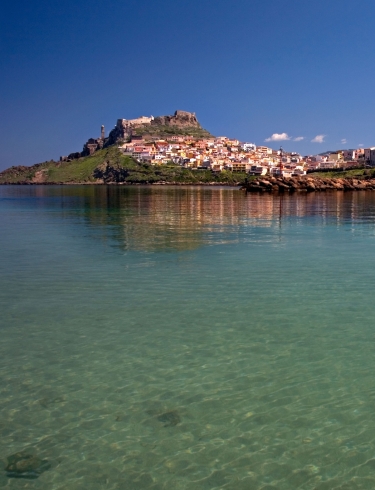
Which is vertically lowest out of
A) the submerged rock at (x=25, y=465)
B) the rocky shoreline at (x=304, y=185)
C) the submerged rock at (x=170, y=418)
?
the submerged rock at (x=25, y=465)

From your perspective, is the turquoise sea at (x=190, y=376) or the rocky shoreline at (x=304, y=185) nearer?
the turquoise sea at (x=190, y=376)

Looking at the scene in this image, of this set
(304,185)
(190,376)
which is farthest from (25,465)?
(304,185)

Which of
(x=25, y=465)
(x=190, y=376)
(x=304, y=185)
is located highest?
(x=304, y=185)

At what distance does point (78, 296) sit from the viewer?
12547mm

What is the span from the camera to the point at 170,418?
20.7 ft

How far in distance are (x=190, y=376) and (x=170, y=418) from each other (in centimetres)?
131

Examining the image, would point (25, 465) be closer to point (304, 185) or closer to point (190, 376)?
point (190, 376)

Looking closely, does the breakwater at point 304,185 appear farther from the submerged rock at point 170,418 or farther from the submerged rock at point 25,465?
the submerged rock at point 25,465

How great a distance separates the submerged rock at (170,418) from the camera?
20.2ft

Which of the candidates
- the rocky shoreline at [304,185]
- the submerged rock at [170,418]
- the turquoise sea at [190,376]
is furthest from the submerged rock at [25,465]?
the rocky shoreline at [304,185]

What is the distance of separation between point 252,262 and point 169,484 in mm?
12924

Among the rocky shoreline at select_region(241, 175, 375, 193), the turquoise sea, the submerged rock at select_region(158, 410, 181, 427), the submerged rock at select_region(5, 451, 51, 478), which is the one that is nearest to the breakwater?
the rocky shoreline at select_region(241, 175, 375, 193)

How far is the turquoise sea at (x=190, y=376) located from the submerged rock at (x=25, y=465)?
68 mm

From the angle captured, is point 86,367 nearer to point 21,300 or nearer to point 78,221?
point 21,300
